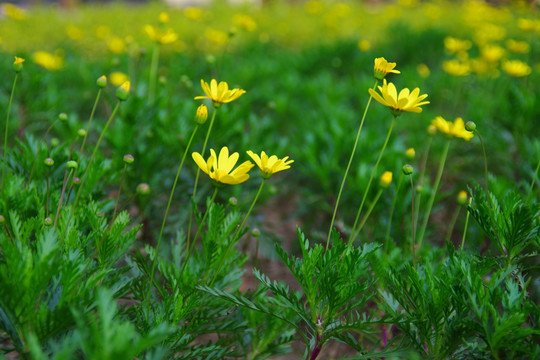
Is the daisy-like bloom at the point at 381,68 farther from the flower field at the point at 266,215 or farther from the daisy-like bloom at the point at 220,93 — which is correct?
the daisy-like bloom at the point at 220,93

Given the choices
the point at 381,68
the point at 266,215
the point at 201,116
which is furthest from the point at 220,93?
the point at 266,215

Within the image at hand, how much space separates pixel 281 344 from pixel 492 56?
8.55 feet

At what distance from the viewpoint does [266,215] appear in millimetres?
2451

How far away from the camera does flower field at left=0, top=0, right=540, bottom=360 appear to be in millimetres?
965

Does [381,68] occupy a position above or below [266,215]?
above

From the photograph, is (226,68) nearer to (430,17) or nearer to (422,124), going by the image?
(422,124)

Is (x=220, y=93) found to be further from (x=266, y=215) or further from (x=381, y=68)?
(x=266, y=215)

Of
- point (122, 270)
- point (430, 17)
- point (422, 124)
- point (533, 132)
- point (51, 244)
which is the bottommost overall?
point (430, 17)

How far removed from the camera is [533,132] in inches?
91.0

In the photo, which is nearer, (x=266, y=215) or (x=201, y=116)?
(x=201, y=116)

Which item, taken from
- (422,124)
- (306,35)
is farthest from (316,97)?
(306,35)

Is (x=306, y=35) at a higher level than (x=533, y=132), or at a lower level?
lower

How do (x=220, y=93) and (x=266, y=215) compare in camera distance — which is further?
(x=266, y=215)

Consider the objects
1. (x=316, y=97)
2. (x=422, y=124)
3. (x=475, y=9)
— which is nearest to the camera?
(x=422, y=124)
